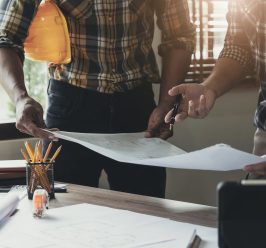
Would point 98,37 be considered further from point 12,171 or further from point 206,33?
point 206,33

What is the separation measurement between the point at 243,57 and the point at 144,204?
1.88 ft

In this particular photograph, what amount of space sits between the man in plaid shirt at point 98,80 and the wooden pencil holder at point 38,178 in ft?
0.90

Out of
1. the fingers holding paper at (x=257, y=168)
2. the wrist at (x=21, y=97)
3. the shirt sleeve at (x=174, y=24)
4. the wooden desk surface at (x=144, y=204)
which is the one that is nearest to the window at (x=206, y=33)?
the shirt sleeve at (x=174, y=24)

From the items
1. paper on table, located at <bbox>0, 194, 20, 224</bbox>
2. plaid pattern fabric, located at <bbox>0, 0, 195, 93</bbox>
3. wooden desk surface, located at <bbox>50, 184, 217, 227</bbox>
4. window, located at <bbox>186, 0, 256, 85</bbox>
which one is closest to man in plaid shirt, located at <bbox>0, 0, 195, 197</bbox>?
plaid pattern fabric, located at <bbox>0, 0, 195, 93</bbox>

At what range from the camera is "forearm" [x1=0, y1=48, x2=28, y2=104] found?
5.58 feet

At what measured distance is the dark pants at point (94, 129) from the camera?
1757mm

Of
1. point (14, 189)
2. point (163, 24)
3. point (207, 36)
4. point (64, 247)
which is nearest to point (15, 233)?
point (64, 247)

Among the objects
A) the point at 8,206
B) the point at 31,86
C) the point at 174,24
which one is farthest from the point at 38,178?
the point at 31,86

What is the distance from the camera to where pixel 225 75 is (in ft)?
5.57

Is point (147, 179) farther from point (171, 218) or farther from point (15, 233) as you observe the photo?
point (15, 233)

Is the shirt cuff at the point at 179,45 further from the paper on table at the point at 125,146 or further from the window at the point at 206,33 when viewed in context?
the window at the point at 206,33

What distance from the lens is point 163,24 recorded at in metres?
1.89

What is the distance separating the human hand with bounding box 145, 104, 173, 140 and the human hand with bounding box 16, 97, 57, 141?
30cm

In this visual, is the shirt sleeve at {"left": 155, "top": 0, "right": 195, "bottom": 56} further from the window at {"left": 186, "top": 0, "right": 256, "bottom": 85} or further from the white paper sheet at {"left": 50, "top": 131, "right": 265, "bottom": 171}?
the window at {"left": 186, "top": 0, "right": 256, "bottom": 85}
